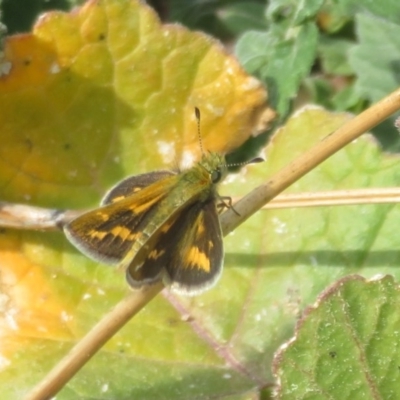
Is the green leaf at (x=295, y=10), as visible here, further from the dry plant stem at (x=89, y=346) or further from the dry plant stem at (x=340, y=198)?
the dry plant stem at (x=89, y=346)

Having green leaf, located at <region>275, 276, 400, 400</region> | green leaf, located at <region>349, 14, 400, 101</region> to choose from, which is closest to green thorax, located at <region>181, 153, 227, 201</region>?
green leaf, located at <region>275, 276, 400, 400</region>

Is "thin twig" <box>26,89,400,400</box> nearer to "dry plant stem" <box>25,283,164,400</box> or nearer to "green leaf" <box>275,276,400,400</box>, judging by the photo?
"dry plant stem" <box>25,283,164,400</box>

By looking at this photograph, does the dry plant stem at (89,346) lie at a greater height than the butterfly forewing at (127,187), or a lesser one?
lesser

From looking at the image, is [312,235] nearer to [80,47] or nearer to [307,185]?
[307,185]

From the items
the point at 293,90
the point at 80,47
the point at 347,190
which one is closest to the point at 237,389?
the point at 347,190

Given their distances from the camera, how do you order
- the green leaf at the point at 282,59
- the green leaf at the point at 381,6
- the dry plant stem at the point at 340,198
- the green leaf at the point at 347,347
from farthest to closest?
the green leaf at the point at 282,59 < the green leaf at the point at 381,6 < the dry plant stem at the point at 340,198 < the green leaf at the point at 347,347

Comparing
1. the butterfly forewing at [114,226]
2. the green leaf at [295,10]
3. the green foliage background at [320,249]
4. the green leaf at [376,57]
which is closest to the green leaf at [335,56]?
the green foliage background at [320,249]

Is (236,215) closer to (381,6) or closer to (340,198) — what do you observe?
(340,198)
